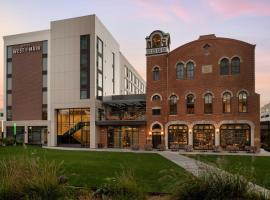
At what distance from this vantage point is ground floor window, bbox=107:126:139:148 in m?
40.8

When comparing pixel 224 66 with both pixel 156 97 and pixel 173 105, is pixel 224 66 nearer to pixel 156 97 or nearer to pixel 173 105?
pixel 173 105

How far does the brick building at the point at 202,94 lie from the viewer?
35062mm

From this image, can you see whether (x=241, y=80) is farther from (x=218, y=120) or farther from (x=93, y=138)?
(x=93, y=138)

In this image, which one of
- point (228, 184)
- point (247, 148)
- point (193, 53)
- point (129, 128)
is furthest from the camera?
point (129, 128)

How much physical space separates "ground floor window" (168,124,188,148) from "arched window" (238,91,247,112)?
7.54m

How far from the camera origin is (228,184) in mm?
6508

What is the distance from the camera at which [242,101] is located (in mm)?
35156

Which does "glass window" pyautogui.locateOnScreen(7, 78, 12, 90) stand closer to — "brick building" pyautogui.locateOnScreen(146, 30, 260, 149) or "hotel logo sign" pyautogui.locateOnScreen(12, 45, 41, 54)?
"hotel logo sign" pyautogui.locateOnScreen(12, 45, 41, 54)

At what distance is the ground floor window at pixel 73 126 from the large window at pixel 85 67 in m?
2.88

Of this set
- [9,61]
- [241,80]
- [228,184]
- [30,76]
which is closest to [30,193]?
[228,184]

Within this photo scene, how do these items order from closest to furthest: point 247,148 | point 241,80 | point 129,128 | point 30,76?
1. point 247,148
2. point 241,80
3. point 129,128
4. point 30,76

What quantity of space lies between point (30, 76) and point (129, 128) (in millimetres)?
20520

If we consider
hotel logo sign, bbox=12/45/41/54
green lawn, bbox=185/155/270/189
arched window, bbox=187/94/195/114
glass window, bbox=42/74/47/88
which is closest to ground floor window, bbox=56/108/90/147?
glass window, bbox=42/74/47/88

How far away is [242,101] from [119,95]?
1919 cm
